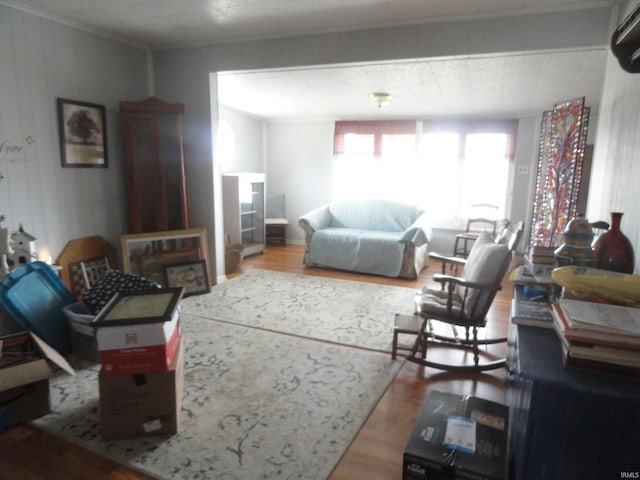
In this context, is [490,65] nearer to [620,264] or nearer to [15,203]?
[620,264]

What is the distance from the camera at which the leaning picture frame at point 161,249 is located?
366 centimetres

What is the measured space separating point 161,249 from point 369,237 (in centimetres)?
252

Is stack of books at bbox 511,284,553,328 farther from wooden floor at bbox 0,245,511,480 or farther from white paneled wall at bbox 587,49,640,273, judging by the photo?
wooden floor at bbox 0,245,511,480

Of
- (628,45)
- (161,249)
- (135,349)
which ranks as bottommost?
(135,349)

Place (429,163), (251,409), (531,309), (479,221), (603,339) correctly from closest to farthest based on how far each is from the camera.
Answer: (603,339), (531,309), (251,409), (479,221), (429,163)

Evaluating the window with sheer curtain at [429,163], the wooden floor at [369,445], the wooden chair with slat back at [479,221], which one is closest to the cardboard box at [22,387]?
the wooden floor at [369,445]

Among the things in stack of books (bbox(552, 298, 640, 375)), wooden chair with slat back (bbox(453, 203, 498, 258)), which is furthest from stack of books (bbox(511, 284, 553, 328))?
wooden chair with slat back (bbox(453, 203, 498, 258))

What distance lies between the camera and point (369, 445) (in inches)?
74.2

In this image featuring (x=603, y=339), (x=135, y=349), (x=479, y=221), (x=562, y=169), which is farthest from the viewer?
(x=479, y=221)

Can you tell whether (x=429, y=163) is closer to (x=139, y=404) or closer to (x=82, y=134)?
(x=82, y=134)

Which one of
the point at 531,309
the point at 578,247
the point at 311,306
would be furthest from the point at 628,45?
the point at 311,306

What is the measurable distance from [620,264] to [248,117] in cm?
596

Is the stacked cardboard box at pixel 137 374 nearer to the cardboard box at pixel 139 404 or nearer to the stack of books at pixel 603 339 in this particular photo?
the cardboard box at pixel 139 404

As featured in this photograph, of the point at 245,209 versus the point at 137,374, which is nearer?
the point at 137,374
